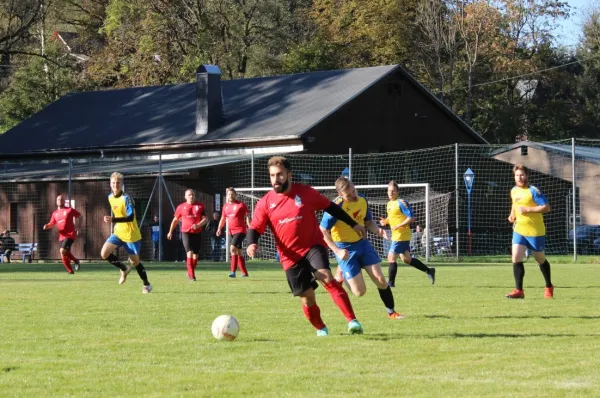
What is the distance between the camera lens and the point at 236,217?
A: 25.8 metres

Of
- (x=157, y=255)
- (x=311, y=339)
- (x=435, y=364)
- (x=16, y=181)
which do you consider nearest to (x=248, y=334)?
(x=311, y=339)

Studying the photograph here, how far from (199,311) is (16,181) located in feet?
98.7

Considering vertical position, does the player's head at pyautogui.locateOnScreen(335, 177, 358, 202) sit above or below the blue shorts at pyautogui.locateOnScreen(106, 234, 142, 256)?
above

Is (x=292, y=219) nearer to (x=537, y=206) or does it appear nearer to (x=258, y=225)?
(x=258, y=225)

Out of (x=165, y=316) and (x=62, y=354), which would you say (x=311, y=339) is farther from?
(x=165, y=316)

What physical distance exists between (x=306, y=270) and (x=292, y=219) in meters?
0.56

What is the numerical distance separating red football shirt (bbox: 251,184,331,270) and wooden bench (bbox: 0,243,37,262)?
101ft

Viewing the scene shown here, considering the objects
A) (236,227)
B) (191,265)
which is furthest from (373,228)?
(236,227)

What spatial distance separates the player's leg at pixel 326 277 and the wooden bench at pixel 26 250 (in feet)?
101

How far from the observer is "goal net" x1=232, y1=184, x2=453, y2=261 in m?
36.8

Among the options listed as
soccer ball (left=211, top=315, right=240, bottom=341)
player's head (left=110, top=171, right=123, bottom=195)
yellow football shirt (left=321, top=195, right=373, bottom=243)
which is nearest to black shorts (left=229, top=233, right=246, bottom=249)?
player's head (left=110, top=171, right=123, bottom=195)

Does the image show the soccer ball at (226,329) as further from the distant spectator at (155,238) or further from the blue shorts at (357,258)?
the distant spectator at (155,238)

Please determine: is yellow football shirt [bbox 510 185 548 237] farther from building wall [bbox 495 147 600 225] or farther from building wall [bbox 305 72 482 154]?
building wall [bbox 495 147 600 225]

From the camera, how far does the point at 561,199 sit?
4541 centimetres
